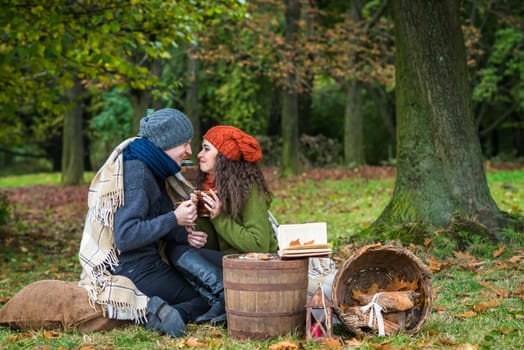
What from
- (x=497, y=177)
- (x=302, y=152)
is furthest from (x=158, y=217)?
(x=302, y=152)

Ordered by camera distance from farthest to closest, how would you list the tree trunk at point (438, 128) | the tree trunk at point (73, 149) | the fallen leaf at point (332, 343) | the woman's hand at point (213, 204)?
1. the tree trunk at point (73, 149)
2. the tree trunk at point (438, 128)
3. the woman's hand at point (213, 204)
4. the fallen leaf at point (332, 343)

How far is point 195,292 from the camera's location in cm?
526

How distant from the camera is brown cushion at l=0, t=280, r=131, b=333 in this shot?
495 centimetres

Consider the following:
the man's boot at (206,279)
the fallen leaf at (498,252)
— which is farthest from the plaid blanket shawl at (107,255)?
the fallen leaf at (498,252)

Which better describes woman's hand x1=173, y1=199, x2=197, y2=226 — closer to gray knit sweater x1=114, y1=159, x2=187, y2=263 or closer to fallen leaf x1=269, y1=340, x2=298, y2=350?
gray knit sweater x1=114, y1=159, x2=187, y2=263

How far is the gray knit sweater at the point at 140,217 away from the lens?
4871 millimetres

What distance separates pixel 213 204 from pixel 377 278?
123 cm

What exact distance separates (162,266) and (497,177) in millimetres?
14099

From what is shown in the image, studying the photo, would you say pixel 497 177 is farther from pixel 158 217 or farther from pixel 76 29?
pixel 158 217

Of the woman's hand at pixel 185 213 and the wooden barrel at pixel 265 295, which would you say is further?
the woman's hand at pixel 185 213

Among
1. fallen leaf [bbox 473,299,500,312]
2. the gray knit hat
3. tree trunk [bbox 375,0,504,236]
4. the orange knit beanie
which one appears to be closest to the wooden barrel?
the orange knit beanie

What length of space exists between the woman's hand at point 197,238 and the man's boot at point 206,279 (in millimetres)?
53

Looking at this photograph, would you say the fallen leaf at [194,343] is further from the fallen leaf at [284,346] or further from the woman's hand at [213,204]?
the woman's hand at [213,204]

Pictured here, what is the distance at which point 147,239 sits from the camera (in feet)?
16.0
